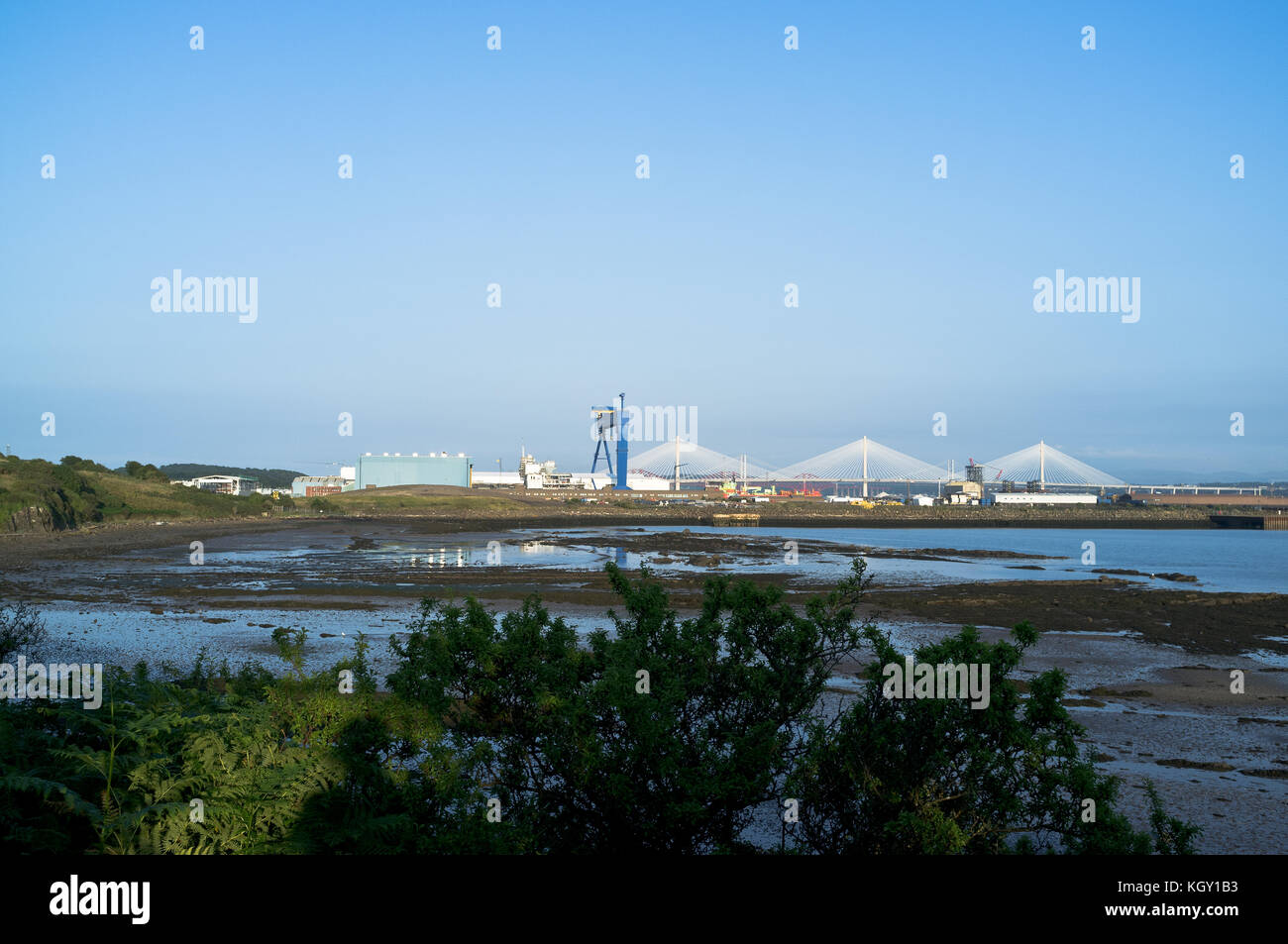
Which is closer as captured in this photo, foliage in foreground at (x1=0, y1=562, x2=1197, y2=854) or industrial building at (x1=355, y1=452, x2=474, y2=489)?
foliage in foreground at (x1=0, y1=562, x2=1197, y2=854)

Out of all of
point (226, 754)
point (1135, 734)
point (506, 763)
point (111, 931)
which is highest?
point (111, 931)

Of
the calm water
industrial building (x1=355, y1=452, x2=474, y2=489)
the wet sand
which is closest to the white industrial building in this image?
the calm water

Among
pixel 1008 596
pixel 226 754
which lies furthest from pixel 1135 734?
pixel 1008 596

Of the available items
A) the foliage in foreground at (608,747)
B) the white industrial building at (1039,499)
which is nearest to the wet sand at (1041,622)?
the foliage in foreground at (608,747)

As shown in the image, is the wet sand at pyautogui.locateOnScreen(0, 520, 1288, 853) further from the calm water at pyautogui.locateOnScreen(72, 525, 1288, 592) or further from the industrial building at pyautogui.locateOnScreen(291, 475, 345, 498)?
the industrial building at pyautogui.locateOnScreen(291, 475, 345, 498)

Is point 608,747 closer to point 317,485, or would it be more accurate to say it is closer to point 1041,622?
point 1041,622

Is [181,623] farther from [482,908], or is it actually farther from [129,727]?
[482,908]
